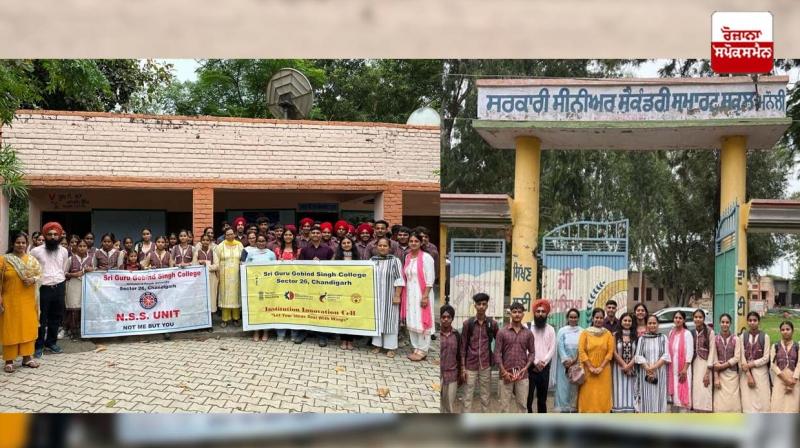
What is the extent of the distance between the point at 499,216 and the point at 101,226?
2.15 m

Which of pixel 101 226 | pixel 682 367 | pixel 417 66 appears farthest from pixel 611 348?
pixel 101 226

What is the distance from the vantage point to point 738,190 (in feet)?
11.2

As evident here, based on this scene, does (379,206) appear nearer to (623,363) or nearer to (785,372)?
(623,363)

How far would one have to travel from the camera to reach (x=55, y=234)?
3678 mm

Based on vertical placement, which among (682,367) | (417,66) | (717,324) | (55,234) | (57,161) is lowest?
(682,367)

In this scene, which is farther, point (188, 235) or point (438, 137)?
point (188, 235)

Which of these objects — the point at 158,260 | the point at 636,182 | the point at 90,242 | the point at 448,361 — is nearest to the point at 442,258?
the point at 448,361

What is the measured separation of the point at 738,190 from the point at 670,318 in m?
0.72

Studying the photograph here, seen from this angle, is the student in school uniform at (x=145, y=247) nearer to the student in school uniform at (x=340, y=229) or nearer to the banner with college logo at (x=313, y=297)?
the banner with college logo at (x=313, y=297)

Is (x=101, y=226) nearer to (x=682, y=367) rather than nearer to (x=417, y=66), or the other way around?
(x=417, y=66)

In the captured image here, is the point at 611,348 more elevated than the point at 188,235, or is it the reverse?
the point at 188,235

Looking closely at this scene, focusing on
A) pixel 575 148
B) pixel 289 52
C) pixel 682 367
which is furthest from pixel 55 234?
pixel 682 367

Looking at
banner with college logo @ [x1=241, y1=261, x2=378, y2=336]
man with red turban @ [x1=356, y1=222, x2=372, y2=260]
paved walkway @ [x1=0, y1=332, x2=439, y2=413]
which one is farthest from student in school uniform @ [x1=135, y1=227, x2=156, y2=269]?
man with red turban @ [x1=356, y1=222, x2=372, y2=260]

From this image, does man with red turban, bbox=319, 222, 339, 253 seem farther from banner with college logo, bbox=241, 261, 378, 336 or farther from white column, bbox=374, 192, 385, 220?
white column, bbox=374, 192, 385, 220
